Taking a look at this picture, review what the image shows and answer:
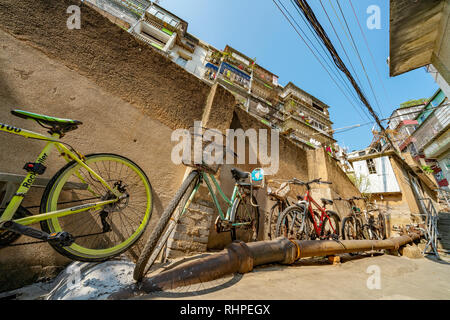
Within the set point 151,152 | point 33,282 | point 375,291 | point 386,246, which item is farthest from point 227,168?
point 386,246

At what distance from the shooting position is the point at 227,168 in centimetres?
365

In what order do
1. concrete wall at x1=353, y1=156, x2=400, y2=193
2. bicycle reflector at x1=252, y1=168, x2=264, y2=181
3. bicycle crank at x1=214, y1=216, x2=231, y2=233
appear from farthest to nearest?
concrete wall at x1=353, y1=156, x2=400, y2=193
bicycle reflector at x1=252, y1=168, x2=264, y2=181
bicycle crank at x1=214, y1=216, x2=231, y2=233

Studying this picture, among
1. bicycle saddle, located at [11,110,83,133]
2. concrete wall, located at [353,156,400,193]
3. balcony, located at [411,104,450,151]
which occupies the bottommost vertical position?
bicycle saddle, located at [11,110,83,133]

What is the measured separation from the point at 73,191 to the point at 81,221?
362 millimetres

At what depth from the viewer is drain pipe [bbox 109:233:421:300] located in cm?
133

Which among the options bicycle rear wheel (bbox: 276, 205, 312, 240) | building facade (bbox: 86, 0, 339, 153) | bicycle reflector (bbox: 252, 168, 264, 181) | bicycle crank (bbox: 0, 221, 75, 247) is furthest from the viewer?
building facade (bbox: 86, 0, 339, 153)

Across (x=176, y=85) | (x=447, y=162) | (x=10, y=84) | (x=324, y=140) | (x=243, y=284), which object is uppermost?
(x=324, y=140)

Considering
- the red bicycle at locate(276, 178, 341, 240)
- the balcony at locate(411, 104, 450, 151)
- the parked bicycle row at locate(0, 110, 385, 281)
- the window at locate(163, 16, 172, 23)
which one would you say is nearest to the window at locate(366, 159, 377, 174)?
the balcony at locate(411, 104, 450, 151)

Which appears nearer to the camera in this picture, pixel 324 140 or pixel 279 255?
pixel 279 255

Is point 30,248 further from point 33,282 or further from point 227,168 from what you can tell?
point 227,168

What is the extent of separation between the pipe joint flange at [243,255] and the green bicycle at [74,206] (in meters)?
1.07

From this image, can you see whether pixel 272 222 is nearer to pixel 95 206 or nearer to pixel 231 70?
pixel 95 206

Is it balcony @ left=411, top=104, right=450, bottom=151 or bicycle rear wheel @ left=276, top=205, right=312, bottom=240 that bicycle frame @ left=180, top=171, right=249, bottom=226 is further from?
balcony @ left=411, top=104, right=450, bottom=151

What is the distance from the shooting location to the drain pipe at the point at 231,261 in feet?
4.35
